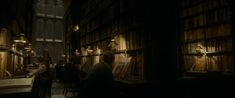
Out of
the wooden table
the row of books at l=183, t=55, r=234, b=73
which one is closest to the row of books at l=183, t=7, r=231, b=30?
the row of books at l=183, t=55, r=234, b=73

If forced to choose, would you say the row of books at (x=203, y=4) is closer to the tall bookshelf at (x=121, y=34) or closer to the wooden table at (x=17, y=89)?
the tall bookshelf at (x=121, y=34)

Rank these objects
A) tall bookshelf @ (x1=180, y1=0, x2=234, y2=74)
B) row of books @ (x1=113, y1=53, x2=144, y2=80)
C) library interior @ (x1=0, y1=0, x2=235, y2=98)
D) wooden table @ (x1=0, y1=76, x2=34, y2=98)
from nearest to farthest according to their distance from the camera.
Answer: wooden table @ (x1=0, y1=76, x2=34, y2=98) < library interior @ (x1=0, y1=0, x2=235, y2=98) < row of books @ (x1=113, y1=53, x2=144, y2=80) < tall bookshelf @ (x1=180, y1=0, x2=234, y2=74)

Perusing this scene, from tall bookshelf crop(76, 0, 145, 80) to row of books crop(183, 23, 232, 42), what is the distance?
1337mm

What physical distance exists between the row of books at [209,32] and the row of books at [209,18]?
0.40 feet

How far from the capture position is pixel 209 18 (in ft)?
17.4

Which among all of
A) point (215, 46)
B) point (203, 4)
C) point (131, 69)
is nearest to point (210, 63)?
point (215, 46)

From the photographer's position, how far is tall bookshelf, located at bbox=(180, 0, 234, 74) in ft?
15.7

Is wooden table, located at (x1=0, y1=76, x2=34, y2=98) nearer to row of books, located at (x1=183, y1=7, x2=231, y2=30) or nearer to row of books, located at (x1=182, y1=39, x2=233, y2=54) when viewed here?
row of books, located at (x1=182, y1=39, x2=233, y2=54)

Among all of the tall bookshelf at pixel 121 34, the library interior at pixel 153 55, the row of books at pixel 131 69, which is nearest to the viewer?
the library interior at pixel 153 55

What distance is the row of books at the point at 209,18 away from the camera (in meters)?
4.84

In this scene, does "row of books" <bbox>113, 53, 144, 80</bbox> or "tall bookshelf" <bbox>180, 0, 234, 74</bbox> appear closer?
"row of books" <bbox>113, 53, 144, 80</bbox>

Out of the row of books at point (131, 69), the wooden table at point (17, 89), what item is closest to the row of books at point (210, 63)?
the row of books at point (131, 69)

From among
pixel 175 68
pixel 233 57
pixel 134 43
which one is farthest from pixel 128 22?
pixel 233 57

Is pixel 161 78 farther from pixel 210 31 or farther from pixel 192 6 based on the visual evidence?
pixel 192 6
